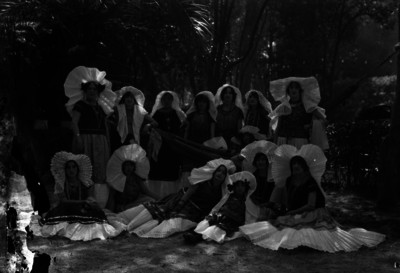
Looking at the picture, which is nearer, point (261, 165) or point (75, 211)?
point (75, 211)

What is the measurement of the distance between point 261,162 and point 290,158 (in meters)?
0.73

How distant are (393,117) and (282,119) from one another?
1.63 m

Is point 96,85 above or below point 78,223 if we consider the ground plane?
above

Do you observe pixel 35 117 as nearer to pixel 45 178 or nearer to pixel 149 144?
pixel 45 178

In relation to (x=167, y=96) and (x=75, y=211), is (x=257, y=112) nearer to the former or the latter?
(x=167, y=96)

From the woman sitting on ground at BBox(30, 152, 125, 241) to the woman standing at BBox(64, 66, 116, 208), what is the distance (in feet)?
1.27

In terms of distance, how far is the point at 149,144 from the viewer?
7.79 m

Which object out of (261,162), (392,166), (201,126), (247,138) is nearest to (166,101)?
(201,126)

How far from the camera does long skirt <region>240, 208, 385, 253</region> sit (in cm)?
545

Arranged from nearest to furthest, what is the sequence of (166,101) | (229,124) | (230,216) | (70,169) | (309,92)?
(230,216)
(70,169)
(309,92)
(229,124)
(166,101)

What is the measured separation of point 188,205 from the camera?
6.64 m

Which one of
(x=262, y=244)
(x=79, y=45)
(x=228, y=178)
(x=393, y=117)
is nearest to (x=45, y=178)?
(x=79, y=45)

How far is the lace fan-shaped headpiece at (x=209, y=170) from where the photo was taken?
22.0ft

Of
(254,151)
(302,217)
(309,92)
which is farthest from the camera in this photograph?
(309,92)
